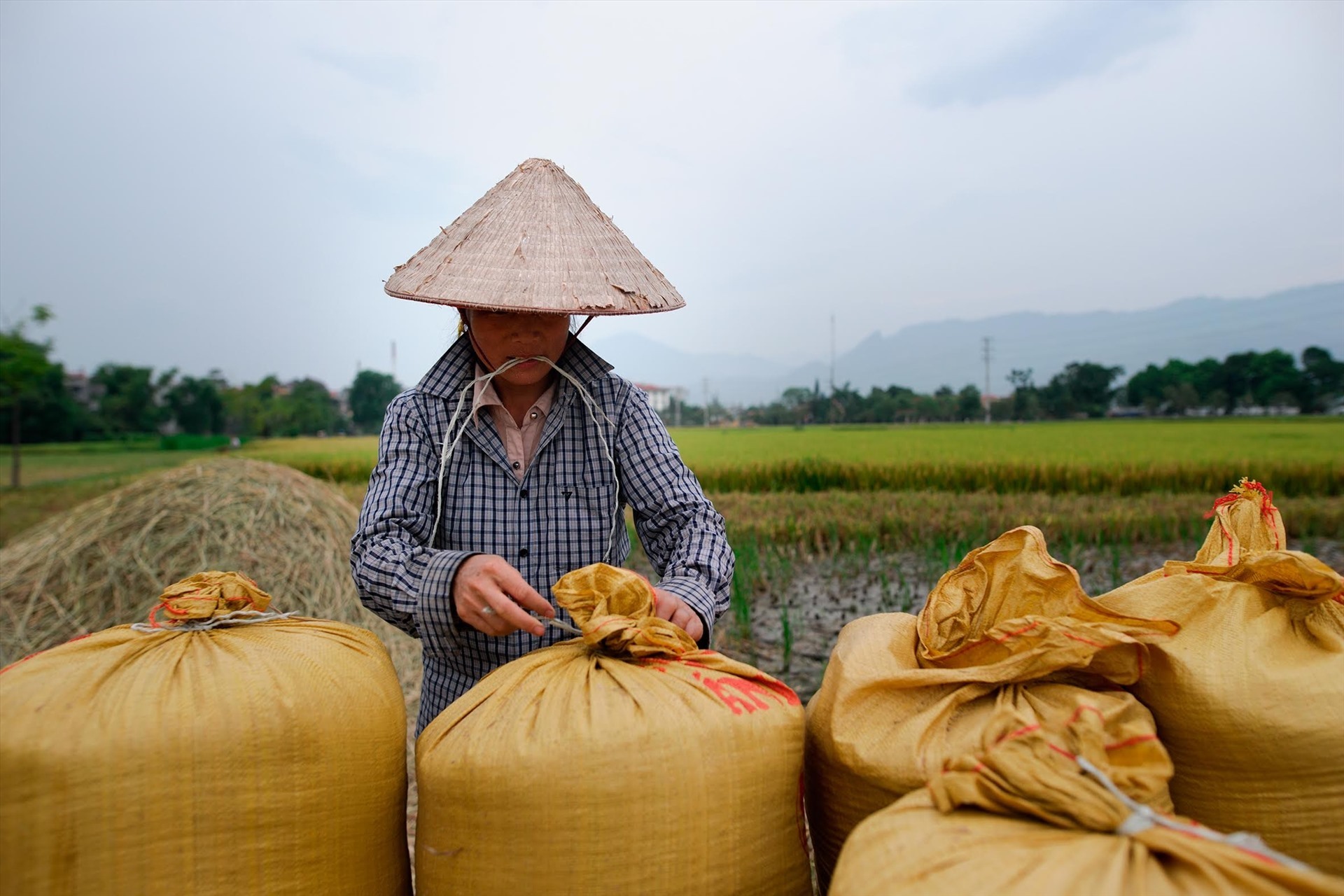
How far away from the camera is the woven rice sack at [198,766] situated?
1062 millimetres

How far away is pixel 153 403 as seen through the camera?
9219 millimetres

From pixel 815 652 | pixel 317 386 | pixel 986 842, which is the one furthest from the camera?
pixel 317 386

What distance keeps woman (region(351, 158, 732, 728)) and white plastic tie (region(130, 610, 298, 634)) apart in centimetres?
15

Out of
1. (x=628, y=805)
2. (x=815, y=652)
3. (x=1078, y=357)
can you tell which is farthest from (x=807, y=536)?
(x=1078, y=357)

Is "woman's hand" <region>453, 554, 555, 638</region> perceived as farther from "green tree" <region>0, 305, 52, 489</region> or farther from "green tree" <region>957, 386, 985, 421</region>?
"green tree" <region>957, 386, 985, 421</region>

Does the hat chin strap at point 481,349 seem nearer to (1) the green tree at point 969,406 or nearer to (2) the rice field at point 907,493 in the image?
(2) the rice field at point 907,493

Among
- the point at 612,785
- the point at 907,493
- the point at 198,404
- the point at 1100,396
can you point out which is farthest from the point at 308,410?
the point at 612,785

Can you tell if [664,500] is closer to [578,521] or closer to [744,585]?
[578,521]

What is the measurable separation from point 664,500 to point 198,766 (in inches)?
33.7

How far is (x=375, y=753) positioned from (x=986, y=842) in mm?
770

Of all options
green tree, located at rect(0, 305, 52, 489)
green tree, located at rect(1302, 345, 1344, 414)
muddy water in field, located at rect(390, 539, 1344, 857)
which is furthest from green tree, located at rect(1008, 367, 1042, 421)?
green tree, located at rect(0, 305, 52, 489)

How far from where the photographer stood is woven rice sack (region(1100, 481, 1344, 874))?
3.82ft

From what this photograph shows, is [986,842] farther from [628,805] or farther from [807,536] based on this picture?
[807,536]

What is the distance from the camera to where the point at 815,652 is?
4.66 m
